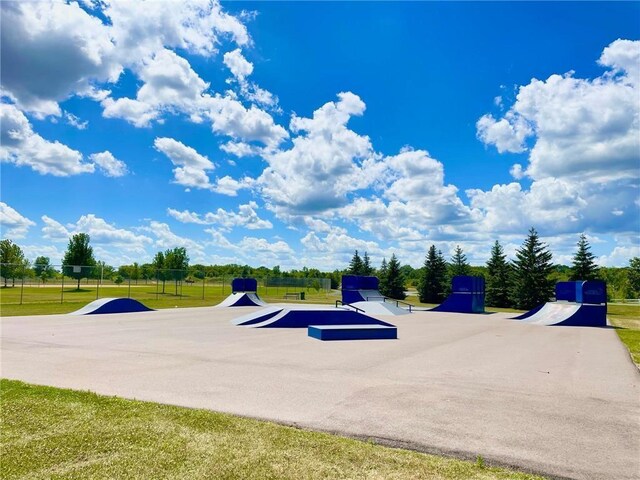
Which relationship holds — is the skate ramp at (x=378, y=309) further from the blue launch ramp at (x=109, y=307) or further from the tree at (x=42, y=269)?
the tree at (x=42, y=269)

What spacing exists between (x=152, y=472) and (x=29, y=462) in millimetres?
1190

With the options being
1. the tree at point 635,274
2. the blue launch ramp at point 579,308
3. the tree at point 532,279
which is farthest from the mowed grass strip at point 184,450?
the tree at point 635,274

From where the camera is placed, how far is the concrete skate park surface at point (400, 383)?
191 inches

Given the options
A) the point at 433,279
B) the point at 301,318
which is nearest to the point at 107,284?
the point at 433,279

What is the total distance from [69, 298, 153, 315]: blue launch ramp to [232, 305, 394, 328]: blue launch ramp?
7.95 meters

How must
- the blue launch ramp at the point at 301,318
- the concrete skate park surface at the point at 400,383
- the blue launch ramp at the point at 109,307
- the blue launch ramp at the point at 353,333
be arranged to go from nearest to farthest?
1. the concrete skate park surface at the point at 400,383
2. the blue launch ramp at the point at 353,333
3. the blue launch ramp at the point at 301,318
4. the blue launch ramp at the point at 109,307

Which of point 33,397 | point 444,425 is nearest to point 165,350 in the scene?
point 33,397

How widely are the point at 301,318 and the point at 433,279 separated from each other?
32.5 metres

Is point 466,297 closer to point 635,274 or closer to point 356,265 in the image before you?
point 356,265

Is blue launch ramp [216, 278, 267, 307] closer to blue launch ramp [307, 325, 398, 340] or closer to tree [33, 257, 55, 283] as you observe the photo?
tree [33, 257, 55, 283]

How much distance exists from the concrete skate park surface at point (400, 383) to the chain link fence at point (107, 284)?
19169mm

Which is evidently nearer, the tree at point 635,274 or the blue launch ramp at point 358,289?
the blue launch ramp at point 358,289

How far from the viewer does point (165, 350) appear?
35.6 feet

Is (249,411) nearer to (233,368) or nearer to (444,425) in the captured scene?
(444,425)
